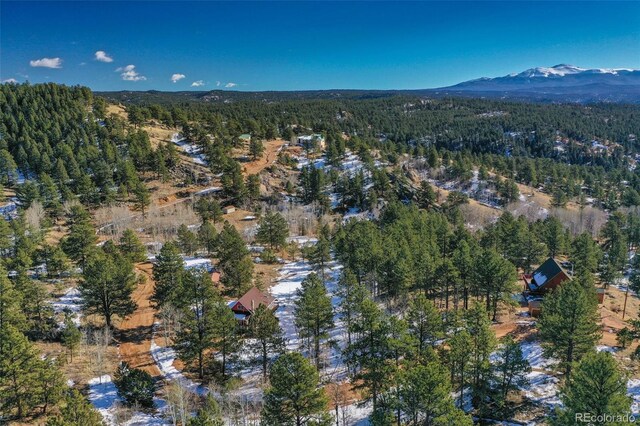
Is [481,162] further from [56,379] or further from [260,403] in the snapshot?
[56,379]

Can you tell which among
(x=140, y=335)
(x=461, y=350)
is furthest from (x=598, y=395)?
(x=140, y=335)

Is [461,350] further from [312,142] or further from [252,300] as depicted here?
[312,142]

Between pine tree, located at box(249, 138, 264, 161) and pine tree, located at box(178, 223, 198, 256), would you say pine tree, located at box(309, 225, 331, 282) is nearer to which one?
pine tree, located at box(178, 223, 198, 256)

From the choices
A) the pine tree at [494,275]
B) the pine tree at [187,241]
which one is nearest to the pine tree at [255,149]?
the pine tree at [187,241]

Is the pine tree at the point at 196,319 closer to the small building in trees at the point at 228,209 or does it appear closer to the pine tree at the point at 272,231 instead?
the pine tree at the point at 272,231

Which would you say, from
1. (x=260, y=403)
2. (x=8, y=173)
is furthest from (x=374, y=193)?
(x=8, y=173)

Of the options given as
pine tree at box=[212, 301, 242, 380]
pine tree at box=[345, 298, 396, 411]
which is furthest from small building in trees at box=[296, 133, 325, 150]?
pine tree at box=[345, 298, 396, 411]

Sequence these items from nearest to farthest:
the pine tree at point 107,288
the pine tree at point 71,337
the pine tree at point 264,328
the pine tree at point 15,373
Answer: the pine tree at point 15,373 → the pine tree at point 264,328 → the pine tree at point 71,337 → the pine tree at point 107,288
